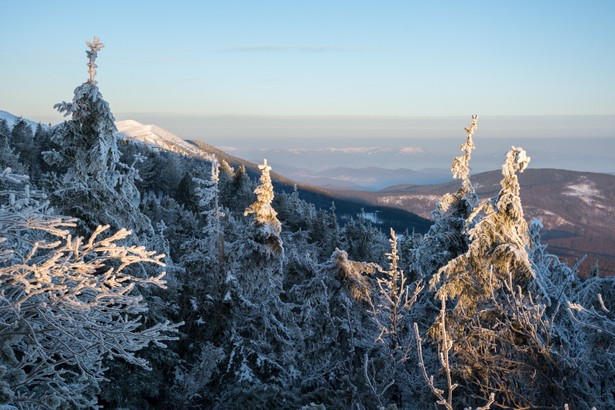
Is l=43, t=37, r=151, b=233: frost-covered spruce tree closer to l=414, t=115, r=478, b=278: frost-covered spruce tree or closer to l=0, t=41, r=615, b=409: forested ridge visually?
l=0, t=41, r=615, b=409: forested ridge

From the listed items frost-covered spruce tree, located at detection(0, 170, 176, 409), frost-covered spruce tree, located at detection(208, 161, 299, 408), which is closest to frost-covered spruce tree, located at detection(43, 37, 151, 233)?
frost-covered spruce tree, located at detection(208, 161, 299, 408)

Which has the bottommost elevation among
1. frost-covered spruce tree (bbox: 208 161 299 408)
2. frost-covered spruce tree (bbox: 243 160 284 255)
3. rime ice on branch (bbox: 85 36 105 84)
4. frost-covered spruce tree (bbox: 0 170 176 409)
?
frost-covered spruce tree (bbox: 208 161 299 408)

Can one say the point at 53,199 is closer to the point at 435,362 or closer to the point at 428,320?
the point at 435,362

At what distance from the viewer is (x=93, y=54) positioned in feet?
37.1

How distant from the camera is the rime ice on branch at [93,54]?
37.0 ft

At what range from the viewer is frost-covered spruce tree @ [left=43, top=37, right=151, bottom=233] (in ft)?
36.9

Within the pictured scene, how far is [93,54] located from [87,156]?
7.77 feet

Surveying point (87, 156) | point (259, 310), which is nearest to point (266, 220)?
point (259, 310)

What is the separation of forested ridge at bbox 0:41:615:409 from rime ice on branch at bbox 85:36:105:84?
5 centimetres

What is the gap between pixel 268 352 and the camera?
1642 centimetres

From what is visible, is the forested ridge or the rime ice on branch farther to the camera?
the rime ice on branch

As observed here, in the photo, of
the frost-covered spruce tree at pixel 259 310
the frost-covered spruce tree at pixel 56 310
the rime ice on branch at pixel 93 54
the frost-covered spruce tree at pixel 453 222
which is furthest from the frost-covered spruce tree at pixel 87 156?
the frost-covered spruce tree at pixel 453 222

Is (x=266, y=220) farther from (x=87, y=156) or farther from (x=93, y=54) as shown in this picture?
(x=93, y=54)

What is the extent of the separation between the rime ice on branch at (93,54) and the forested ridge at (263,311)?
0.05 meters
